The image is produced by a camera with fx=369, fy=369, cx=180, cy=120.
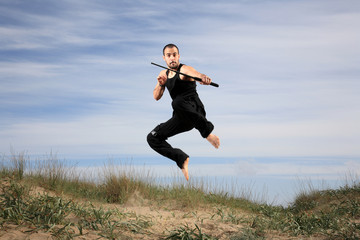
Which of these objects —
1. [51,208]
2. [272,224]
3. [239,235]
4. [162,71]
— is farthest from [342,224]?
[51,208]

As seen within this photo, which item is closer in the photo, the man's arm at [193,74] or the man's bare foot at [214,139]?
the man's arm at [193,74]

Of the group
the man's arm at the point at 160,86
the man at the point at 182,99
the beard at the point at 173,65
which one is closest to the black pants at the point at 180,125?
the man at the point at 182,99

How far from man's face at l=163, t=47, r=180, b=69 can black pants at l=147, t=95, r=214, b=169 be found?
0.54 meters

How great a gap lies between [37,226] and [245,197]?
6728 millimetres

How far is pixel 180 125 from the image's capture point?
644 cm

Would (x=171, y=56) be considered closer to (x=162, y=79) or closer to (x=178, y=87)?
(x=162, y=79)

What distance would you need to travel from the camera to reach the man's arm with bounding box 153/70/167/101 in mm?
6121

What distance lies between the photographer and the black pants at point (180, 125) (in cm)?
607

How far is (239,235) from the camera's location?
5.67 metres

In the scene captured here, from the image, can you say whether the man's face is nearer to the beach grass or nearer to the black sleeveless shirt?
the black sleeveless shirt

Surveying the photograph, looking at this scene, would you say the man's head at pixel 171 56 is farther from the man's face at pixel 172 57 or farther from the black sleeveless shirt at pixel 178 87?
the black sleeveless shirt at pixel 178 87

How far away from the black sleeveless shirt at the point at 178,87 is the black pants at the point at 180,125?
95 millimetres

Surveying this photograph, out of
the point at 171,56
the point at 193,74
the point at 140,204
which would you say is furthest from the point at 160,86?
the point at 140,204

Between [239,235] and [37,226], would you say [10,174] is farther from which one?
[239,235]
